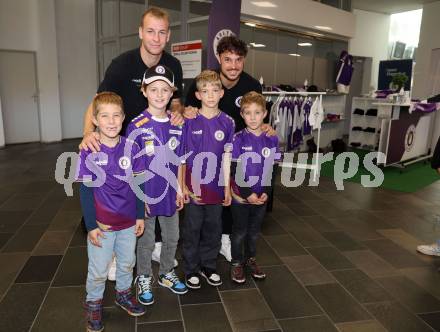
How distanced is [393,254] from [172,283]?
192 cm

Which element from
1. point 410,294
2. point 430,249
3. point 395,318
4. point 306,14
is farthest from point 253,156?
point 306,14

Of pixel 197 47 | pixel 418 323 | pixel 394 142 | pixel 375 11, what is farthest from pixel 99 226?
pixel 375 11

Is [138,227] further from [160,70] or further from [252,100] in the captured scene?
[252,100]

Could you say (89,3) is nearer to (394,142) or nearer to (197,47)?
(197,47)

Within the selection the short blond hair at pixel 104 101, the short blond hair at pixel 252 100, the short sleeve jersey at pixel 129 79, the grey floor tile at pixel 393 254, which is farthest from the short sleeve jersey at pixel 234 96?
the grey floor tile at pixel 393 254

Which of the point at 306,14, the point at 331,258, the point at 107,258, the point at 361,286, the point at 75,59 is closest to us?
the point at 107,258

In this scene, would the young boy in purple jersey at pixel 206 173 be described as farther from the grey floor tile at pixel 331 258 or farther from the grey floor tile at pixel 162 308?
the grey floor tile at pixel 331 258

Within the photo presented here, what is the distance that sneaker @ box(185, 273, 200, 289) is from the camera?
2.40 metres

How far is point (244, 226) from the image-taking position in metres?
2.48

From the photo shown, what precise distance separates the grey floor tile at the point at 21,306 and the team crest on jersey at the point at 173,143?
1.26 metres

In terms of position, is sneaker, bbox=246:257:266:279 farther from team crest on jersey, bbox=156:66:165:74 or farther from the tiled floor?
team crest on jersey, bbox=156:66:165:74

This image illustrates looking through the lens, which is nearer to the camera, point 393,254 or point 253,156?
point 253,156

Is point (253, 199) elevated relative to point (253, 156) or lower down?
lower down

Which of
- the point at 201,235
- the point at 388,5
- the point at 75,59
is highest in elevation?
the point at 388,5
